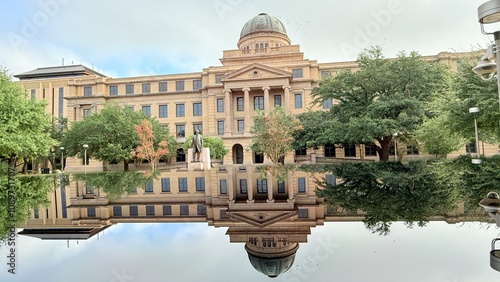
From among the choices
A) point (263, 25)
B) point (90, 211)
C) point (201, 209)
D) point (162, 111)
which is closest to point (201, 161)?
point (90, 211)

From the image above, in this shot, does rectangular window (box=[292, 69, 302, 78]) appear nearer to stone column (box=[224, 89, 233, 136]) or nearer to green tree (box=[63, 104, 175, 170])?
stone column (box=[224, 89, 233, 136])

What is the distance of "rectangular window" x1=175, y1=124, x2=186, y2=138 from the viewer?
4794 centimetres

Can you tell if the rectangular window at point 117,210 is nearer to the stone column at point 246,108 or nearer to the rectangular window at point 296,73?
the stone column at point 246,108

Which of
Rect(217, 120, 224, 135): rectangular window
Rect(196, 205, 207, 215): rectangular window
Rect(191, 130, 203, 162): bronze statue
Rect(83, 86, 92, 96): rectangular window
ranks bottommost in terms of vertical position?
Rect(196, 205, 207, 215): rectangular window

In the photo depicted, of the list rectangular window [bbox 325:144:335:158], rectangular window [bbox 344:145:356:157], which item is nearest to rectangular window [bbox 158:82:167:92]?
rectangular window [bbox 325:144:335:158]

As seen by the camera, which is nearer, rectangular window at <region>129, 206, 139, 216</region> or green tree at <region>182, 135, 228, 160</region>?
rectangular window at <region>129, 206, 139, 216</region>

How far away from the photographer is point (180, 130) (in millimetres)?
48156

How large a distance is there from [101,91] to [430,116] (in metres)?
44.6

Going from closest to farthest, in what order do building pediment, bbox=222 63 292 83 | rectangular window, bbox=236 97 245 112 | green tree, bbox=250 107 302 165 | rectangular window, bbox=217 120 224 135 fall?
green tree, bbox=250 107 302 165
building pediment, bbox=222 63 292 83
rectangular window, bbox=236 97 245 112
rectangular window, bbox=217 120 224 135

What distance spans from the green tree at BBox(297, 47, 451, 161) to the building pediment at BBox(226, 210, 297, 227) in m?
19.6

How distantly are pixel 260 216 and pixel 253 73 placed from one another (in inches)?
1534

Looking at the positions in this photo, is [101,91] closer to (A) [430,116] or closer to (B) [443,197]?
(A) [430,116]

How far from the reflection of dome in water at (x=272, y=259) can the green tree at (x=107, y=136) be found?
99.2 feet

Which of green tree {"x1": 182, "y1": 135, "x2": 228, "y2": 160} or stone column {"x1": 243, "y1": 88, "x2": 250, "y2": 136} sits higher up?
stone column {"x1": 243, "y1": 88, "x2": 250, "y2": 136}
